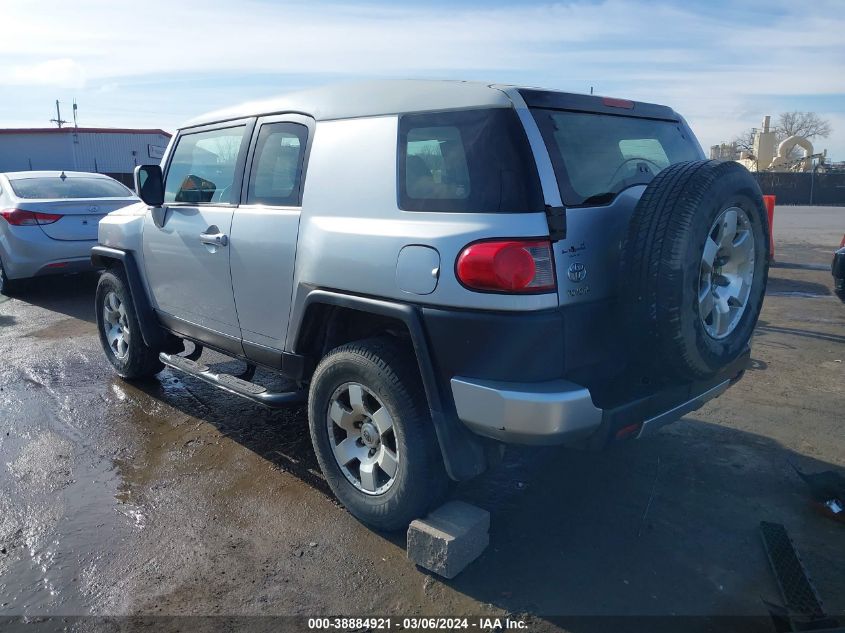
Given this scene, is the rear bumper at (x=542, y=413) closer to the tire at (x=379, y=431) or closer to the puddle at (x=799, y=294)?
the tire at (x=379, y=431)

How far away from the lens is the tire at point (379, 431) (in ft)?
9.89

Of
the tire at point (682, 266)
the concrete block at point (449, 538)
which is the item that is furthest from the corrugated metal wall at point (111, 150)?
the tire at point (682, 266)

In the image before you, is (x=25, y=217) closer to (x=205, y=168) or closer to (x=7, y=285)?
(x=7, y=285)

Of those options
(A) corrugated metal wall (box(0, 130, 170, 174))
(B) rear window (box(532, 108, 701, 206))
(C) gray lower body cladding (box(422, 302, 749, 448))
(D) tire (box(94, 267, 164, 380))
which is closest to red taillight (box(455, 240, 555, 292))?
(C) gray lower body cladding (box(422, 302, 749, 448))

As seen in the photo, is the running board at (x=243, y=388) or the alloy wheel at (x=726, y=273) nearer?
the alloy wheel at (x=726, y=273)

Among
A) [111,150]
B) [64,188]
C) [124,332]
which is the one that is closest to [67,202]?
[64,188]

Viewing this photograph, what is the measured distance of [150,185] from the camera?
4676mm

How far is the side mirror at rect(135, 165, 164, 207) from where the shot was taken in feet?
15.3

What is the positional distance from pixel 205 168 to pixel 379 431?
7.49 ft

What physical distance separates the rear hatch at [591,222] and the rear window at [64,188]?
7667 mm

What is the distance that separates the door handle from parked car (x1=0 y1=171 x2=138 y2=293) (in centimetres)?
519

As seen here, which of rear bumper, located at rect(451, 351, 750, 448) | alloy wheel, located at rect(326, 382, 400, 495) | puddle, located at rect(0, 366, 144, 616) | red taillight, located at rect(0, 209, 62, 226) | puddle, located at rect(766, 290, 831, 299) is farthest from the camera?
puddle, located at rect(766, 290, 831, 299)

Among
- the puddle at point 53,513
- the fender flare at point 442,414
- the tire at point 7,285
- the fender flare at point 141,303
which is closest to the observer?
the fender flare at point 442,414

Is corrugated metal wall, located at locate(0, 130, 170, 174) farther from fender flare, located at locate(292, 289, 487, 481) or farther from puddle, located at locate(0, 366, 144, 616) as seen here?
fender flare, located at locate(292, 289, 487, 481)
